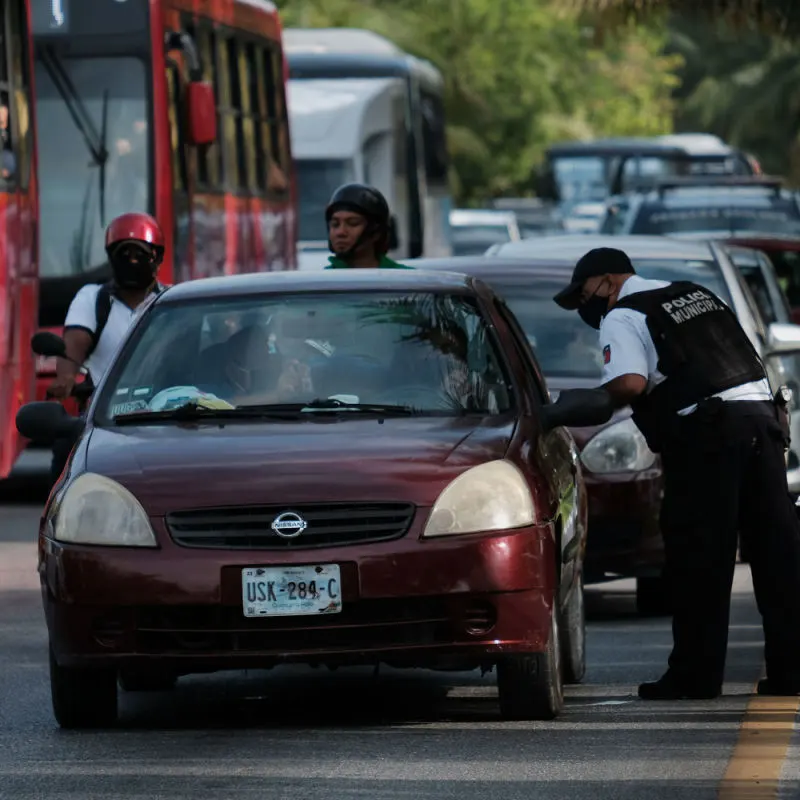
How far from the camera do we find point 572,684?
988 centimetres

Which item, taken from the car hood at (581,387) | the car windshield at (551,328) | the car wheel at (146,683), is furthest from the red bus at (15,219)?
the car wheel at (146,683)

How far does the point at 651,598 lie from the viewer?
12594mm

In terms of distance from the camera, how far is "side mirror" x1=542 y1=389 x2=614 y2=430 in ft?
29.6

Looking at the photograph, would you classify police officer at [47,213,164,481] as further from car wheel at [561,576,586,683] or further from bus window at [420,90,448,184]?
bus window at [420,90,448,184]

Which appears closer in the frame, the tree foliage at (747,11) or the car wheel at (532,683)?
the car wheel at (532,683)

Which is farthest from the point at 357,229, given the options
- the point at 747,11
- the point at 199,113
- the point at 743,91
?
the point at 743,91

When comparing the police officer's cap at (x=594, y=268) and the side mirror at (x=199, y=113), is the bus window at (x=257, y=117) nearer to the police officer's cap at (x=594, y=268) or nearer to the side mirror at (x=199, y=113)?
the side mirror at (x=199, y=113)

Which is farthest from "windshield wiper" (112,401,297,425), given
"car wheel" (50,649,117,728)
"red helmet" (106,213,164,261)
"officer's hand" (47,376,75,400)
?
"red helmet" (106,213,164,261)

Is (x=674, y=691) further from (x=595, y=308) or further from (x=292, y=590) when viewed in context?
(x=292, y=590)

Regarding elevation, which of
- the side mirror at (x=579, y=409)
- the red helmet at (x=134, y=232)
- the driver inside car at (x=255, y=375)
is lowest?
the side mirror at (x=579, y=409)

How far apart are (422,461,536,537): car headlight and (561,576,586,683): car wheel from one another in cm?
113

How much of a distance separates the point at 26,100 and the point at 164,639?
28.1ft

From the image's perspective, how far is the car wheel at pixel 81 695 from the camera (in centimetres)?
857

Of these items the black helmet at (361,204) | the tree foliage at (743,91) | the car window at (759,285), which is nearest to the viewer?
the black helmet at (361,204)
